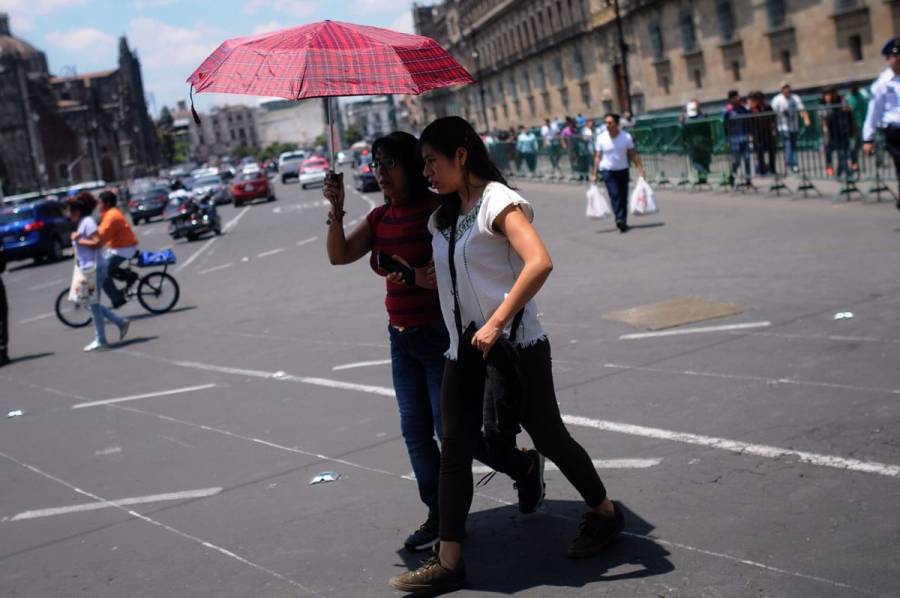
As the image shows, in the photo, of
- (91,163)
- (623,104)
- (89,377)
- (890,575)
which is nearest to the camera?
(890,575)

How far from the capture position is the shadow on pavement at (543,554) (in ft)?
14.1

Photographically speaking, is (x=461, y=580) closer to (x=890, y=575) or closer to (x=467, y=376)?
(x=467, y=376)

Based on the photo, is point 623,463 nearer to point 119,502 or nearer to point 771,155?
point 119,502

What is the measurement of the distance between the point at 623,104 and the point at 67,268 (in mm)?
36539

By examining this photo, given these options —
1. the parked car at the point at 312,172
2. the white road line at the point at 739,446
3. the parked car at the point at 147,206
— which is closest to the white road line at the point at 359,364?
the white road line at the point at 739,446

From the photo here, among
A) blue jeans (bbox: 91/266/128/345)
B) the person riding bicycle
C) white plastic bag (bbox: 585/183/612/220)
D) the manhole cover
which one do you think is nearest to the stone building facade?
white plastic bag (bbox: 585/183/612/220)

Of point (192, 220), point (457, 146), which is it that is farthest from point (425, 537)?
point (192, 220)

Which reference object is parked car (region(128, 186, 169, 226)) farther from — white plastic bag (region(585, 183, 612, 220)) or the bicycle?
white plastic bag (region(585, 183, 612, 220))

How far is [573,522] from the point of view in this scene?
194 inches

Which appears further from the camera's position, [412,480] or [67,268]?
[67,268]

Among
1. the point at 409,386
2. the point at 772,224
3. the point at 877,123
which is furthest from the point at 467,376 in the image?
the point at 772,224

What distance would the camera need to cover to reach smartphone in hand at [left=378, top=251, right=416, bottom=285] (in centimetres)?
455

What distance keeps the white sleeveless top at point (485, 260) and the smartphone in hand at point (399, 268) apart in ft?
1.26

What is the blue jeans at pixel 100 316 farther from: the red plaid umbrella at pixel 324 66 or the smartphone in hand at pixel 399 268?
the smartphone in hand at pixel 399 268
